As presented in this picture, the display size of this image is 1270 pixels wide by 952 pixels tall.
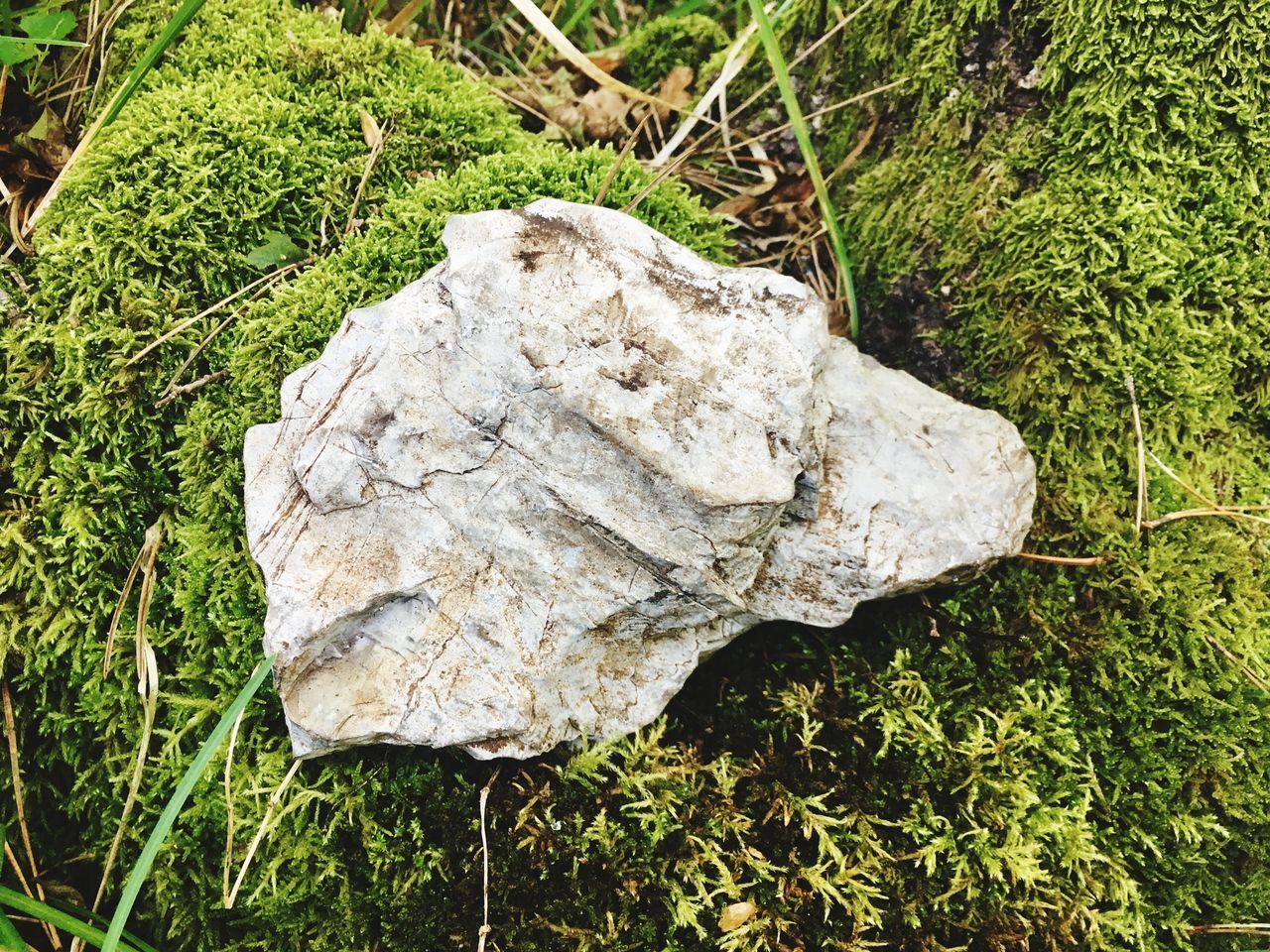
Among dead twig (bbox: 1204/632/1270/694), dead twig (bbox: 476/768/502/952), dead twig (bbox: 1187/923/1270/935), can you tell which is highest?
dead twig (bbox: 1204/632/1270/694)

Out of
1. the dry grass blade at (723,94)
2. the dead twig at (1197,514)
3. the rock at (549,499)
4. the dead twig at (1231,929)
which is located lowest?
the dead twig at (1231,929)

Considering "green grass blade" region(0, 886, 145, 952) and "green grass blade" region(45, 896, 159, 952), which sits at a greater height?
"green grass blade" region(0, 886, 145, 952)

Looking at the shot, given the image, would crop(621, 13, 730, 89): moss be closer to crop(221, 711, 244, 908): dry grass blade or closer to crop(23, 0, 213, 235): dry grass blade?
crop(23, 0, 213, 235): dry grass blade

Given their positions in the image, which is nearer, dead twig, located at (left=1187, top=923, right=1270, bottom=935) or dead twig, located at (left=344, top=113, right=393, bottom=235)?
dead twig, located at (left=1187, top=923, right=1270, bottom=935)

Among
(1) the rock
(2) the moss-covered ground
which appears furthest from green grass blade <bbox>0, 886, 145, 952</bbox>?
(1) the rock

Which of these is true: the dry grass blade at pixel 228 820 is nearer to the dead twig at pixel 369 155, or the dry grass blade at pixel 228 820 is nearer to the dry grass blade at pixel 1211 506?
the dead twig at pixel 369 155

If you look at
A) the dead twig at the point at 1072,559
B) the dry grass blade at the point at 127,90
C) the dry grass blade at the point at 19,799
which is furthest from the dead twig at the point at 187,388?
the dead twig at the point at 1072,559
